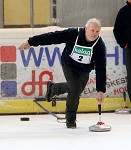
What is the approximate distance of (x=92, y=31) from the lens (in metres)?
4.62

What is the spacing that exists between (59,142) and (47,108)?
2.39 meters

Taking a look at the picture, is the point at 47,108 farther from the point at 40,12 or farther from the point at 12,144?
the point at 12,144

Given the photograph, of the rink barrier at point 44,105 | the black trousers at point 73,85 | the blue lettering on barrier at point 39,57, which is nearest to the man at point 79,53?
the black trousers at point 73,85

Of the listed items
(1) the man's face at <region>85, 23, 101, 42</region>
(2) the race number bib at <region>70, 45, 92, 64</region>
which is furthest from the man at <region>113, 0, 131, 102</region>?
(1) the man's face at <region>85, 23, 101, 42</region>

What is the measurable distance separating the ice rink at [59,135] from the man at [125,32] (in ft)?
2.73

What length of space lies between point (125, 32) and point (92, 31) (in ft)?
7.10

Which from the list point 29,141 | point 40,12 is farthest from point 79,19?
point 29,141

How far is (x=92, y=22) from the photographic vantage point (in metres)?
4.62

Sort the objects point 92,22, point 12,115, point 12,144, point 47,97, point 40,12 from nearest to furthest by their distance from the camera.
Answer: point 12,144 < point 92,22 < point 47,97 < point 12,115 < point 40,12

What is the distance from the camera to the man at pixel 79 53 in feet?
15.5

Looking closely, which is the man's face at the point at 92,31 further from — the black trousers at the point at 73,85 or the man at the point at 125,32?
the man at the point at 125,32

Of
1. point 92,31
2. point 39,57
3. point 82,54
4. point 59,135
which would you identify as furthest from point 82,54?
point 39,57

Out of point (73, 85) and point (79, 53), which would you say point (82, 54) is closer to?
point (79, 53)

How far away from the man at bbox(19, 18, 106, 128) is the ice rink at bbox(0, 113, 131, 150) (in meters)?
0.38
